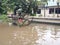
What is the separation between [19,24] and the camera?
64.8ft

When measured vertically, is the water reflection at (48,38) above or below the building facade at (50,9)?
above

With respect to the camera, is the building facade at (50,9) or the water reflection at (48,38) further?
the building facade at (50,9)

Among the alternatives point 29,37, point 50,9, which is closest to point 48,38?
point 29,37

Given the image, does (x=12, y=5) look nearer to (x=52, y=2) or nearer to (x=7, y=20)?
(x=7, y=20)

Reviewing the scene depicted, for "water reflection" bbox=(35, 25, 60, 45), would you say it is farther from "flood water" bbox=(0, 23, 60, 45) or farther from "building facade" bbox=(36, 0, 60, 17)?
"building facade" bbox=(36, 0, 60, 17)

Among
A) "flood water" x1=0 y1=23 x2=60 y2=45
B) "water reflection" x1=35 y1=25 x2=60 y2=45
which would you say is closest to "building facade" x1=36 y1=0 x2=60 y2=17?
"flood water" x1=0 y1=23 x2=60 y2=45

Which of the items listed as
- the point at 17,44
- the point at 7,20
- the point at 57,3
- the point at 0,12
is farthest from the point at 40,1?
the point at 17,44

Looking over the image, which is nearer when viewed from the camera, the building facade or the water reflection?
the water reflection

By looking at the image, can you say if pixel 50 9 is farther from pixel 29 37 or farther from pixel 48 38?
pixel 48 38

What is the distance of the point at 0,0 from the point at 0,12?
2.35 m

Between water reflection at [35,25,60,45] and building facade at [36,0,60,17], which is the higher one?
water reflection at [35,25,60,45]

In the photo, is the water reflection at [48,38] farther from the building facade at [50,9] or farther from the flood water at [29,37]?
the building facade at [50,9]

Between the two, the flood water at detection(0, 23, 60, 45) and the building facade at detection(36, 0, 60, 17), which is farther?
the building facade at detection(36, 0, 60, 17)

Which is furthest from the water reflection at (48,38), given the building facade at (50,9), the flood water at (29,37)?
the building facade at (50,9)
